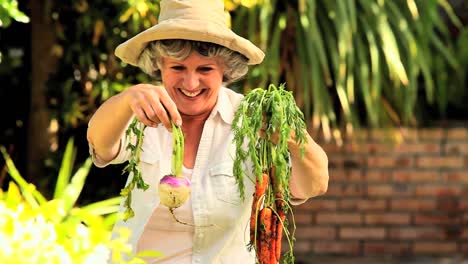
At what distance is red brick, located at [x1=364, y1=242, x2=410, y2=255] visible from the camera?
717cm

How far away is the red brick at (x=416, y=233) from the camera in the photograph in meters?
7.18

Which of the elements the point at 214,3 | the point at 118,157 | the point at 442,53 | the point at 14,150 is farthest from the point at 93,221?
the point at 442,53

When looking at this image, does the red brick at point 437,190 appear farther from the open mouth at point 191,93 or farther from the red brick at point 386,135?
the open mouth at point 191,93

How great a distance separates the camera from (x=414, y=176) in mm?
7191

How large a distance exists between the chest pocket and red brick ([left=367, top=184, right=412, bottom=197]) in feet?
14.2

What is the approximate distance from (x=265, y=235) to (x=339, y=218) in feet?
14.6

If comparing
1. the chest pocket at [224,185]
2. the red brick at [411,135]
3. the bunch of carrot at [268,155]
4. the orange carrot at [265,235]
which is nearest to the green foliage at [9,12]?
the chest pocket at [224,185]

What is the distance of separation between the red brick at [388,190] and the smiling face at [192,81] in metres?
4.36

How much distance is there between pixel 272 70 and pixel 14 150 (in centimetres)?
164

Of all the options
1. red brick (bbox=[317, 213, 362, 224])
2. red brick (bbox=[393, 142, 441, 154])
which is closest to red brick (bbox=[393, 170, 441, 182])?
red brick (bbox=[393, 142, 441, 154])

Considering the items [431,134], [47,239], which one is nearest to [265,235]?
[47,239]

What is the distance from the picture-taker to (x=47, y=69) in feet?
20.8

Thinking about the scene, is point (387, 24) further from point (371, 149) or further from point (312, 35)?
point (371, 149)

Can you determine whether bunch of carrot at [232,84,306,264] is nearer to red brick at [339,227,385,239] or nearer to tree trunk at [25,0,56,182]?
tree trunk at [25,0,56,182]
